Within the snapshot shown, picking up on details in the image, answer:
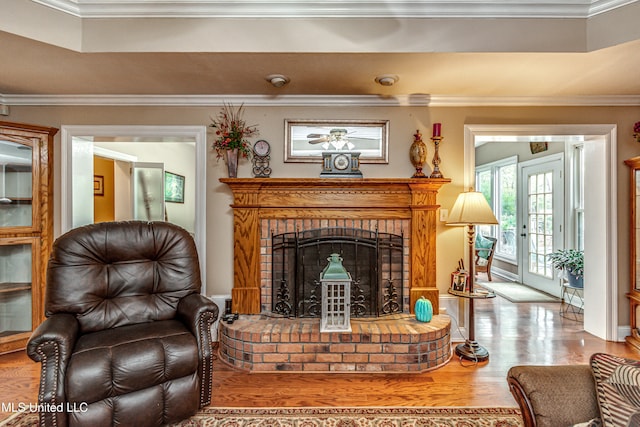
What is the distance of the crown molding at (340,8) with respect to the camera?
2.12 metres

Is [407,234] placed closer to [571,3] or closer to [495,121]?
[495,121]

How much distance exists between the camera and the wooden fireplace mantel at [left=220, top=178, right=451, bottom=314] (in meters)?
2.93

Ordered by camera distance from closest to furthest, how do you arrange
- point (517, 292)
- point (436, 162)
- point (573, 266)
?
point (436, 162), point (573, 266), point (517, 292)

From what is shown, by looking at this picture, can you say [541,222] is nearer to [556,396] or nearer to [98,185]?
[556,396]

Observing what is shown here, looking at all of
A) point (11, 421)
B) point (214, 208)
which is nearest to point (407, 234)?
point (214, 208)

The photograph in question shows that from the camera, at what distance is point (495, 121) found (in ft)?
10.1

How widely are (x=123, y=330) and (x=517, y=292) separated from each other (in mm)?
5156

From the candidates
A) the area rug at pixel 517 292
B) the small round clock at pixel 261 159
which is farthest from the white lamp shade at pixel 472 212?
the area rug at pixel 517 292

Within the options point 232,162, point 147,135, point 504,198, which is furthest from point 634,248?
point 147,135

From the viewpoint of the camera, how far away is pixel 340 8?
7.00ft

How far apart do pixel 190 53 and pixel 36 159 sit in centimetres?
195

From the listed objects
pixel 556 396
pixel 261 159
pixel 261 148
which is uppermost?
pixel 261 148

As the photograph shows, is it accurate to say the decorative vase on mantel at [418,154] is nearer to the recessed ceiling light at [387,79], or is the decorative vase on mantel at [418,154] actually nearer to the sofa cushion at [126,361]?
the recessed ceiling light at [387,79]

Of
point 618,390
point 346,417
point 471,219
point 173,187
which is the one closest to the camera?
point 618,390
